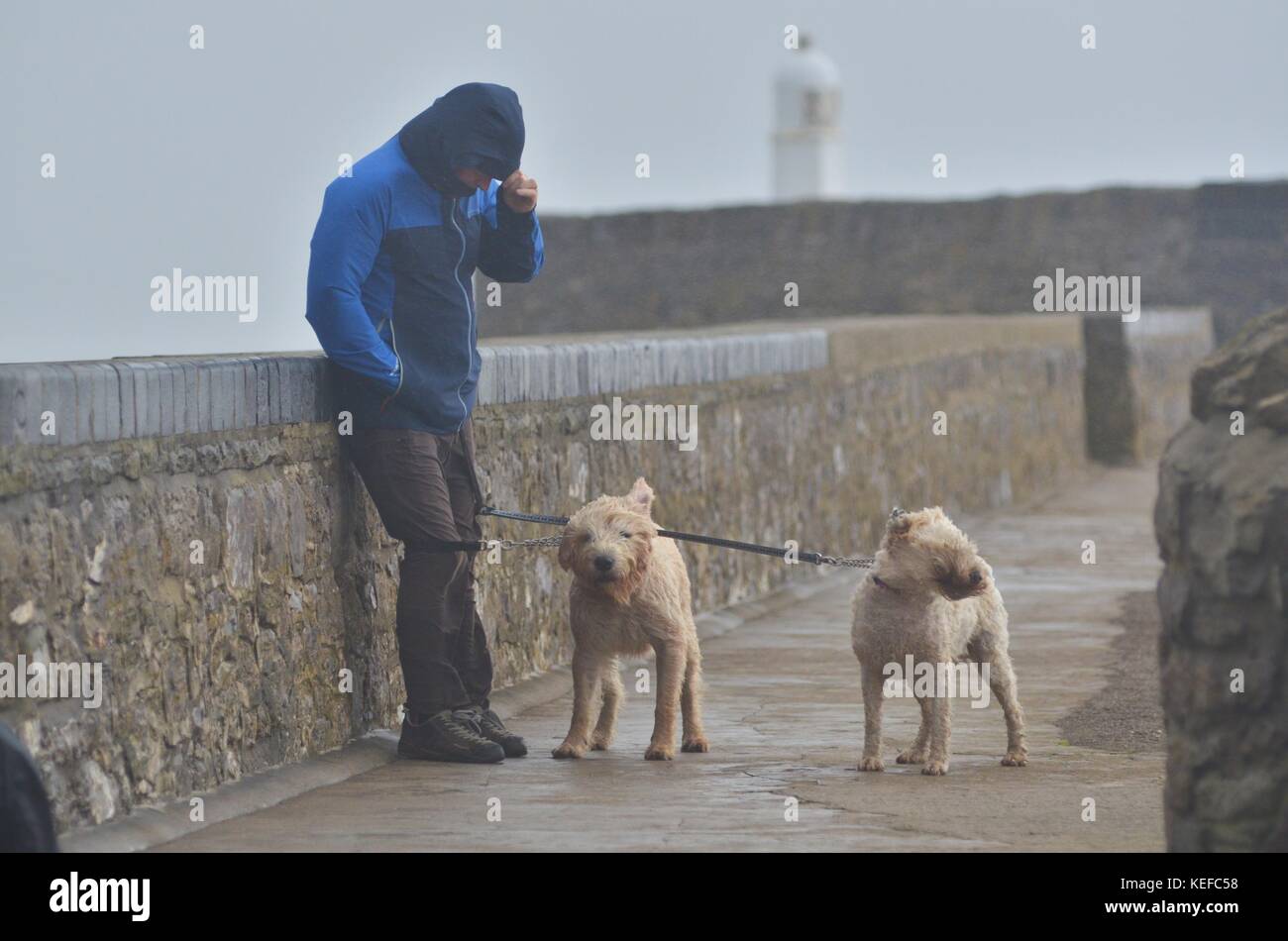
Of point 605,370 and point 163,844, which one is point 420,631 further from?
point 605,370

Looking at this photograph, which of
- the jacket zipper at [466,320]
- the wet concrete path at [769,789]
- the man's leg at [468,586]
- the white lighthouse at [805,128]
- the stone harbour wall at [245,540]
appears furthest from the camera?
the white lighthouse at [805,128]

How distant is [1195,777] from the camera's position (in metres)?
4.64

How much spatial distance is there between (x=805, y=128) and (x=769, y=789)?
62.4 metres

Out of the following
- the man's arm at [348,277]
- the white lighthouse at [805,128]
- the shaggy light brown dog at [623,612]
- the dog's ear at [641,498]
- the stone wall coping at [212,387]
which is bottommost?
the shaggy light brown dog at [623,612]

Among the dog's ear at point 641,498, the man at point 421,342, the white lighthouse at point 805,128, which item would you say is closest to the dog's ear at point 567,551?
the dog's ear at point 641,498

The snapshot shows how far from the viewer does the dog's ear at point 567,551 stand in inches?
277

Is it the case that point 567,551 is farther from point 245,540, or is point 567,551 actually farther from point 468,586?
point 245,540

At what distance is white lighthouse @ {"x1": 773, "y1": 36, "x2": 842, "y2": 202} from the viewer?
6744cm

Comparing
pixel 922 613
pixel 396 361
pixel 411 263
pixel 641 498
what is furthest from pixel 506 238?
pixel 922 613

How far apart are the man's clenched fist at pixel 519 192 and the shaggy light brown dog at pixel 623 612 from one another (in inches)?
40.5

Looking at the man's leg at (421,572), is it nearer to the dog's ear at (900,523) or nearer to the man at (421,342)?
the man at (421,342)

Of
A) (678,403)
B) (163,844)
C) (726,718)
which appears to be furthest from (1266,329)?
(678,403)

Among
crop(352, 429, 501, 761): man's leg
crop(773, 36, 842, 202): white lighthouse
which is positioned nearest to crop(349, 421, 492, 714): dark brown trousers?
crop(352, 429, 501, 761): man's leg

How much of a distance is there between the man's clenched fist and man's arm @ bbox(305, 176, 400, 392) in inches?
22.9
